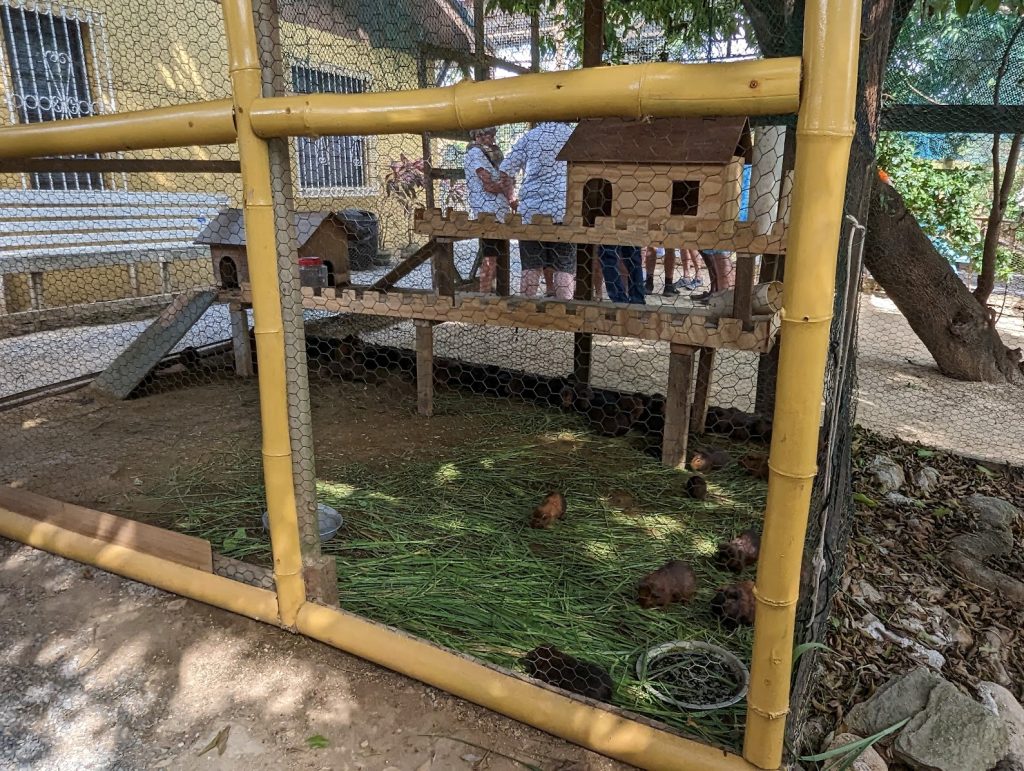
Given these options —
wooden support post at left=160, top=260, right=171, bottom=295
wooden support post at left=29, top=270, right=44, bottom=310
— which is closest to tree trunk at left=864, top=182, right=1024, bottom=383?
wooden support post at left=160, top=260, right=171, bottom=295

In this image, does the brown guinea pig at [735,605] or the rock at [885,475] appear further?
the rock at [885,475]

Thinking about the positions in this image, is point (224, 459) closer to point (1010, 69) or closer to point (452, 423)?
point (452, 423)

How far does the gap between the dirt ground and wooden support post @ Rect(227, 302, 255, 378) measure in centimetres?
264

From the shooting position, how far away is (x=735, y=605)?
2072mm

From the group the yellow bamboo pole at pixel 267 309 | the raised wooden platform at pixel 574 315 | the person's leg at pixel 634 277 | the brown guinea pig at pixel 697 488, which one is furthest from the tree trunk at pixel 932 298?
the yellow bamboo pole at pixel 267 309

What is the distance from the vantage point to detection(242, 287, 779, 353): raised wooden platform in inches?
112

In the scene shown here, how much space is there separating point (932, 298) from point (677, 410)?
2.76 metres

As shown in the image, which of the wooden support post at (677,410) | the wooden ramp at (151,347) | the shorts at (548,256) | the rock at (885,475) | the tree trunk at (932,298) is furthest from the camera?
the tree trunk at (932,298)

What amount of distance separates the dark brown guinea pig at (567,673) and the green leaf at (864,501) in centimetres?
187

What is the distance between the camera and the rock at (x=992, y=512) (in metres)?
2.92

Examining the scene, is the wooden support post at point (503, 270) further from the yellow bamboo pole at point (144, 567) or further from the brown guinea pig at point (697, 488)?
the yellow bamboo pole at point (144, 567)

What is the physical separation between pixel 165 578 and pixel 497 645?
923 mm

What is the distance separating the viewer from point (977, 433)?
160 inches

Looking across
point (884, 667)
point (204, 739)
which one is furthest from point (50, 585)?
point (884, 667)
